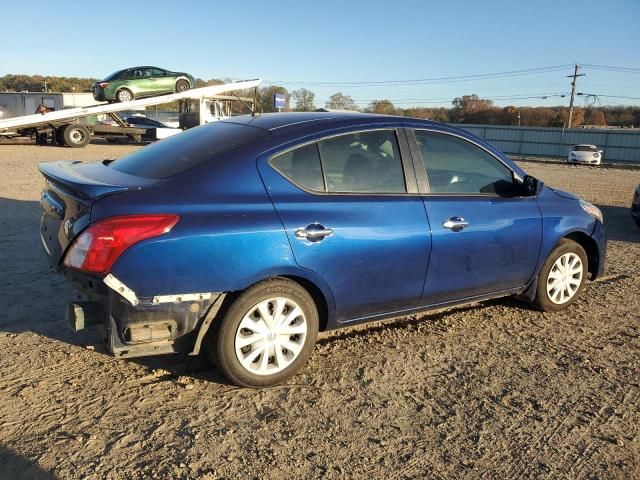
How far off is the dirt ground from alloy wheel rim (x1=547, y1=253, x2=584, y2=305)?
0.83ft

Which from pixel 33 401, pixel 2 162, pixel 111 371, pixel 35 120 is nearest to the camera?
pixel 33 401

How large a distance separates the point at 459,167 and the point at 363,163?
0.90 meters

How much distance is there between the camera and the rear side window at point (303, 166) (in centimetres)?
334

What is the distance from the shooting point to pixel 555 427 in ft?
9.84

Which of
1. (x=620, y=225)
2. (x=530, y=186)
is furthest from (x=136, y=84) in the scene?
(x=530, y=186)

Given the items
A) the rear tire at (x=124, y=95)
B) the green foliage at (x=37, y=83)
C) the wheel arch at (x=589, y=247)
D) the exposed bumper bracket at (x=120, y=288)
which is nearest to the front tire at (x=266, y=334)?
the exposed bumper bracket at (x=120, y=288)

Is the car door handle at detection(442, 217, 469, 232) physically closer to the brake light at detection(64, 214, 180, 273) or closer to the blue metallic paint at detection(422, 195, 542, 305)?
the blue metallic paint at detection(422, 195, 542, 305)

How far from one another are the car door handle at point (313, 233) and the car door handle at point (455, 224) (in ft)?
3.24

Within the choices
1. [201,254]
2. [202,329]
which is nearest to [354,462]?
[202,329]

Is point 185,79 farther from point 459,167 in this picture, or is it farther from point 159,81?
point 459,167

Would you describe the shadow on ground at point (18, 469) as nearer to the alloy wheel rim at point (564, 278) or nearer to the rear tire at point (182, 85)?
the alloy wheel rim at point (564, 278)

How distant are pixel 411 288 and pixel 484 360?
75 centimetres

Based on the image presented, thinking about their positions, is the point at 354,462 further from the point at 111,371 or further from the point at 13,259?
the point at 13,259

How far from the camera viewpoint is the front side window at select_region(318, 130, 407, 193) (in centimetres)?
352
